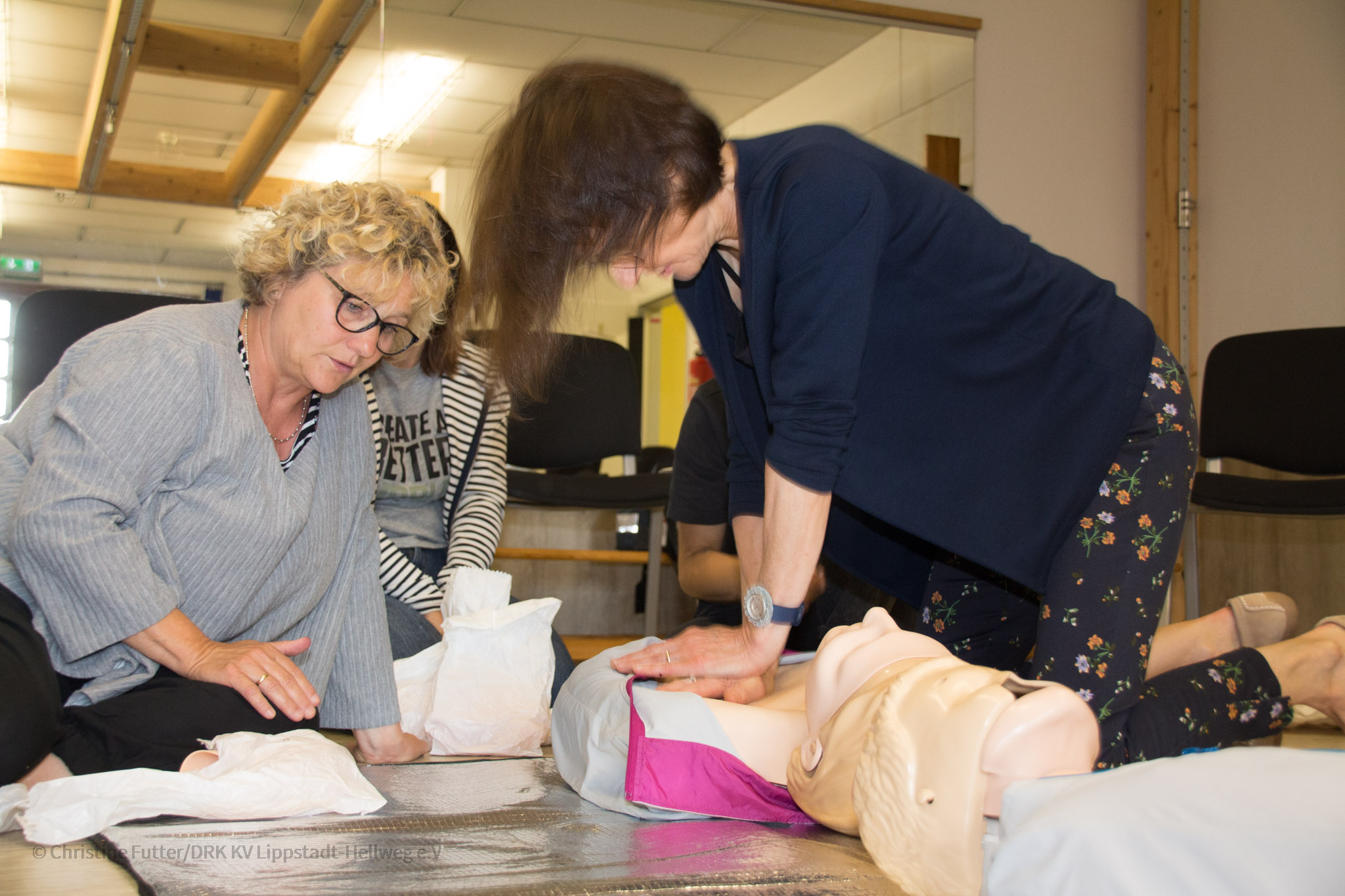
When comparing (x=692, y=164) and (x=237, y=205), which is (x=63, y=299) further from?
(x=692, y=164)

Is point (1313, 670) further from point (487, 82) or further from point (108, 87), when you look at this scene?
point (108, 87)

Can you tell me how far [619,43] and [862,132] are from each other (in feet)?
3.67

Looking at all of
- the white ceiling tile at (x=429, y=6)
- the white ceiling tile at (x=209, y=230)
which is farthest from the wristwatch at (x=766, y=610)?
the white ceiling tile at (x=429, y=6)

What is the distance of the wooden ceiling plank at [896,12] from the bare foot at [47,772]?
367 centimetres

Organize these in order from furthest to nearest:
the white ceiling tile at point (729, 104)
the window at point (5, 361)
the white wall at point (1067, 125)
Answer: the white ceiling tile at point (729, 104) < the white wall at point (1067, 125) < the window at point (5, 361)

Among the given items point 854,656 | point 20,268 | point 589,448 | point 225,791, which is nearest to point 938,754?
point 854,656

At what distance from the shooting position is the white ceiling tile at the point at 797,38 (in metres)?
4.22

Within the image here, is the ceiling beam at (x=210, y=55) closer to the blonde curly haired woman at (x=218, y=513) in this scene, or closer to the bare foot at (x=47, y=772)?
the blonde curly haired woman at (x=218, y=513)

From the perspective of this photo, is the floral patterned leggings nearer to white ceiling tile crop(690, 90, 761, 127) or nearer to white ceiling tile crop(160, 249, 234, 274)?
white ceiling tile crop(160, 249, 234, 274)

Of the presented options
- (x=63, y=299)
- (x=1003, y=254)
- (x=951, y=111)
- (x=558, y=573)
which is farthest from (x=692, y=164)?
(x=951, y=111)

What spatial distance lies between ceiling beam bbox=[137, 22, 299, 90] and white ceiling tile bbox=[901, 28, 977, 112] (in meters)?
2.46

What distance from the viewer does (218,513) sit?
146cm

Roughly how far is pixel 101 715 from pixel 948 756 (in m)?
1.07

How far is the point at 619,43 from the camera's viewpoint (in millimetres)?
4160
